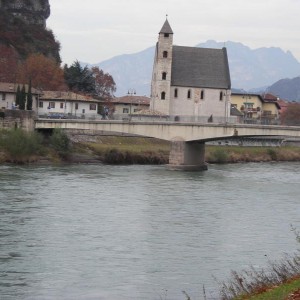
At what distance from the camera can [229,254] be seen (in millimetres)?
33344

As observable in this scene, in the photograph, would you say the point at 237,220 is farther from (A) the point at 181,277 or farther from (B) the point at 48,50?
(B) the point at 48,50

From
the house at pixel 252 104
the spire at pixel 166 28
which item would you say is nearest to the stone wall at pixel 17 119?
the spire at pixel 166 28

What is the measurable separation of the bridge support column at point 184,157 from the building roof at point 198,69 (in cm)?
3641

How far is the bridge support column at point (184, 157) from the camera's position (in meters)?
80.1

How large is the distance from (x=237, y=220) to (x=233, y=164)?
5088cm

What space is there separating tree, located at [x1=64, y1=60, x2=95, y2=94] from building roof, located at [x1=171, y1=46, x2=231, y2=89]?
18.0 m

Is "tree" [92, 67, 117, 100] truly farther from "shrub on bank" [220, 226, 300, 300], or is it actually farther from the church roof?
"shrub on bank" [220, 226, 300, 300]

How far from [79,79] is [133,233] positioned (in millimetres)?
93431

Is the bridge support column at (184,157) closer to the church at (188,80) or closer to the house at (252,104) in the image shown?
the church at (188,80)

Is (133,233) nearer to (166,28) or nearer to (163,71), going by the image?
(163,71)

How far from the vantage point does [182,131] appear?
270 ft

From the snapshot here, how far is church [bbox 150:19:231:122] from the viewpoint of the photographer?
117 meters

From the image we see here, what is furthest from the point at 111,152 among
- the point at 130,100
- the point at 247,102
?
the point at 247,102

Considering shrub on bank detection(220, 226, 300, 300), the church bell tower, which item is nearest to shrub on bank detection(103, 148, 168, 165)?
the church bell tower
